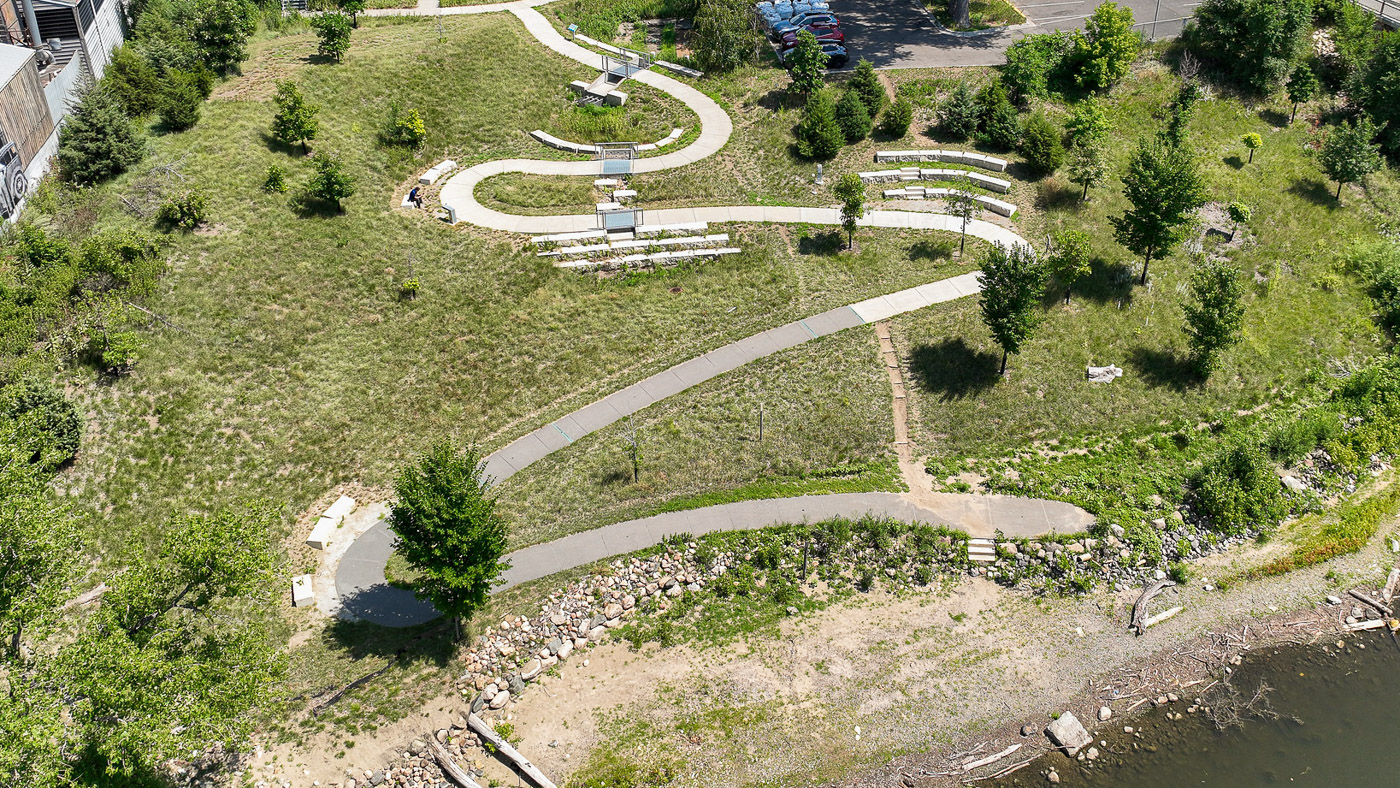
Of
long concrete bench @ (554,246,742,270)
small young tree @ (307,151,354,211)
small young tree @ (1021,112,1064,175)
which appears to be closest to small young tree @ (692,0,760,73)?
long concrete bench @ (554,246,742,270)

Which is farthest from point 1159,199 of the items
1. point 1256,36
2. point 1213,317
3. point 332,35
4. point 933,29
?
point 332,35

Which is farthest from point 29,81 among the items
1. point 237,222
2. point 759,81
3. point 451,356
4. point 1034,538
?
point 1034,538

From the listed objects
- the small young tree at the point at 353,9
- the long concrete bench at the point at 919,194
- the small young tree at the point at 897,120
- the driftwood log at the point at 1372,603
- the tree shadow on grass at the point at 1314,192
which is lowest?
the driftwood log at the point at 1372,603

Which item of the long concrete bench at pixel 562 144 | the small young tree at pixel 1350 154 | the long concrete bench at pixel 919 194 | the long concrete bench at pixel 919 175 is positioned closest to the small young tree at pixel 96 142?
the long concrete bench at pixel 562 144

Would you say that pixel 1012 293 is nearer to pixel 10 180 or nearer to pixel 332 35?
pixel 332 35

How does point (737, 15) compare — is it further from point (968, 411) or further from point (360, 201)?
point (968, 411)

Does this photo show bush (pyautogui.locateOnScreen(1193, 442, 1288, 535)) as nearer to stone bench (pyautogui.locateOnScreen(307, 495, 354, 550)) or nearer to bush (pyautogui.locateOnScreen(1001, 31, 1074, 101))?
bush (pyautogui.locateOnScreen(1001, 31, 1074, 101))

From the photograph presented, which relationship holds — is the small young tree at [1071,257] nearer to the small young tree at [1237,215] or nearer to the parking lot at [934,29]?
the small young tree at [1237,215]
